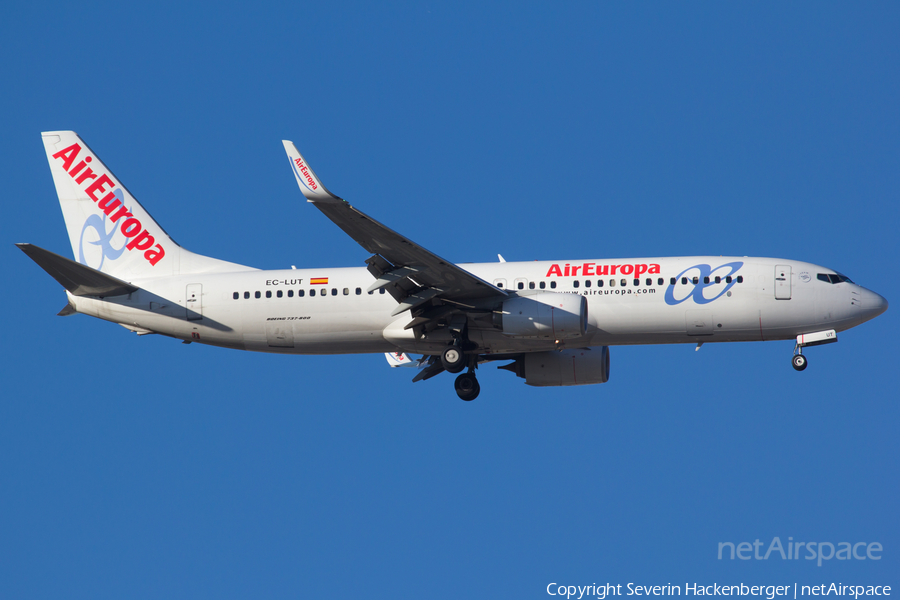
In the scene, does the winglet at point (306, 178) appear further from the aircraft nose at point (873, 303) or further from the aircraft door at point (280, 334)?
the aircraft nose at point (873, 303)

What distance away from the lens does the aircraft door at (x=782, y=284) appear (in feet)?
112

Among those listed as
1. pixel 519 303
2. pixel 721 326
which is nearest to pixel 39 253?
pixel 519 303

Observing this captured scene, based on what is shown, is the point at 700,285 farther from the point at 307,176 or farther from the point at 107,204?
the point at 107,204

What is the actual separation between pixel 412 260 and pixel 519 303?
4097mm

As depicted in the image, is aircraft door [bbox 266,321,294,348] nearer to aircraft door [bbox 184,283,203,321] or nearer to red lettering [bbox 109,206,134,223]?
aircraft door [bbox 184,283,203,321]

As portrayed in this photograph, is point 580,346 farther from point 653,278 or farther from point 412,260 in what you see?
point 412,260

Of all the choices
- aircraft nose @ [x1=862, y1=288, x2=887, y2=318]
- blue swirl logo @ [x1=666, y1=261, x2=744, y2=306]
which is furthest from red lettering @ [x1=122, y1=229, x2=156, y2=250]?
aircraft nose @ [x1=862, y1=288, x2=887, y2=318]

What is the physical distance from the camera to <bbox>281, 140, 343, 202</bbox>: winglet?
91.9ft

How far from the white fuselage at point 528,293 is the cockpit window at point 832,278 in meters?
0.11

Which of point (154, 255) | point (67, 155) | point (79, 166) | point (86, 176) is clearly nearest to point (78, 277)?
point (154, 255)

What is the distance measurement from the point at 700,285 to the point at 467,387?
9351 millimetres

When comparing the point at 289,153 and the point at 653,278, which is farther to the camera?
the point at 653,278

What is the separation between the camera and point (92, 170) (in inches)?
1551

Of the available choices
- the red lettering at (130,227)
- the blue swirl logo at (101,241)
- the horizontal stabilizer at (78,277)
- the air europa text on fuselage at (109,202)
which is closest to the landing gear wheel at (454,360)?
the horizontal stabilizer at (78,277)
